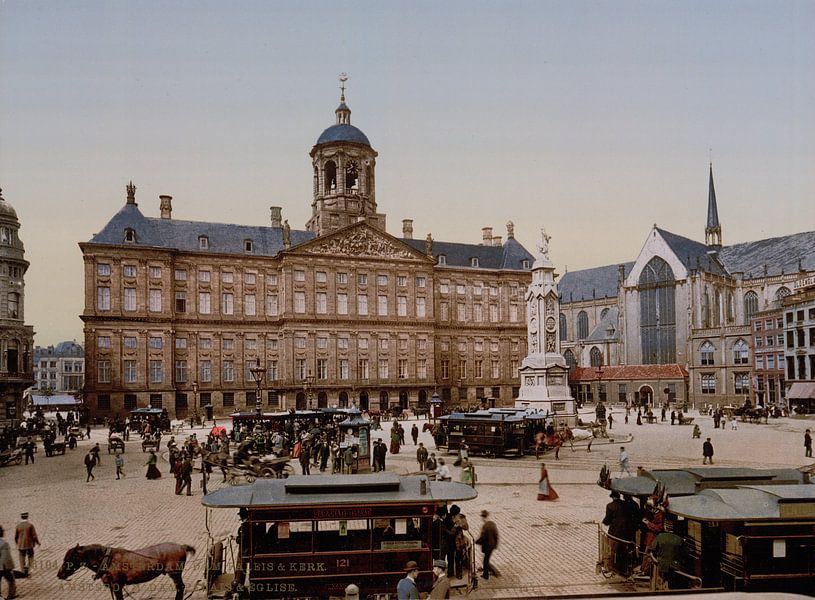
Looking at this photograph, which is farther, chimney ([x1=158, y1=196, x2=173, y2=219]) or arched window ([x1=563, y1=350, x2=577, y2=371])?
arched window ([x1=563, y1=350, x2=577, y2=371])

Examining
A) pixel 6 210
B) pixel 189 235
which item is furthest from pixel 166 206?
pixel 6 210

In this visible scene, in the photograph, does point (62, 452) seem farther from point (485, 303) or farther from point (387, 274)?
point (485, 303)

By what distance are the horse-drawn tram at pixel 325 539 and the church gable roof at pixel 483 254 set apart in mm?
58868

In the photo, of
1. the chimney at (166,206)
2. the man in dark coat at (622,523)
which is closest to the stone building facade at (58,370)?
the chimney at (166,206)

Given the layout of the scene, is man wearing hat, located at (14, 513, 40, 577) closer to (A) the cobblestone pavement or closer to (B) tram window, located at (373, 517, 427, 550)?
(A) the cobblestone pavement

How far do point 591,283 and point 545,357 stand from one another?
64005 millimetres

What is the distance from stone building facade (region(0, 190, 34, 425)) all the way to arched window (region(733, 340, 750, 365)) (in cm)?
6756

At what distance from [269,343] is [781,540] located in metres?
54.9

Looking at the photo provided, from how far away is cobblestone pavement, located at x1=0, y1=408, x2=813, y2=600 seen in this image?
1314 cm

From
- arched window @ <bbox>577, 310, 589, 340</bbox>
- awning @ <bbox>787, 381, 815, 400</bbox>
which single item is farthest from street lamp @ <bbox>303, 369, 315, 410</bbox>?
arched window @ <bbox>577, 310, 589, 340</bbox>

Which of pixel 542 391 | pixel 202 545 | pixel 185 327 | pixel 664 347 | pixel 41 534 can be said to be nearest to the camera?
pixel 202 545

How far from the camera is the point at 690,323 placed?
252 feet

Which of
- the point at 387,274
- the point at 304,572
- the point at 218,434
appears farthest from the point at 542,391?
the point at 304,572

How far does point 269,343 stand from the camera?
2448 inches
